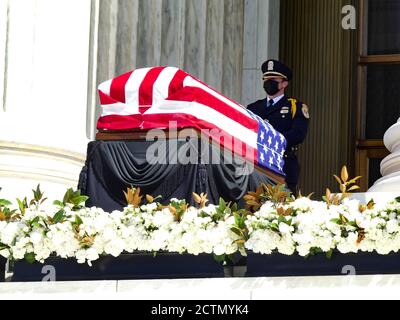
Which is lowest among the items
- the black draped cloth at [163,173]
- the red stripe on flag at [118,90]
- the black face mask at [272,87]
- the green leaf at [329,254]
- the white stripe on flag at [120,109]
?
Answer: the green leaf at [329,254]

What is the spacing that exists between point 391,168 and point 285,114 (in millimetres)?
1791

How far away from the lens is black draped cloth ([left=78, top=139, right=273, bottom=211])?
11.1 m

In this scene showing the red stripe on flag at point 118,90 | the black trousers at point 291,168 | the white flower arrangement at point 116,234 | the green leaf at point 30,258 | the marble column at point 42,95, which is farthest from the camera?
the black trousers at point 291,168

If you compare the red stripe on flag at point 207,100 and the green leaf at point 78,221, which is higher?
the red stripe on flag at point 207,100

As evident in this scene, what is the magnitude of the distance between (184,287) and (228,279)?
29cm

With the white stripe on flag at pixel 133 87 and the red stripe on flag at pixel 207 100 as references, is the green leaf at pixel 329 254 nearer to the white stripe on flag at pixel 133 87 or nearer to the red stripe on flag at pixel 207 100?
the red stripe on flag at pixel 207 100

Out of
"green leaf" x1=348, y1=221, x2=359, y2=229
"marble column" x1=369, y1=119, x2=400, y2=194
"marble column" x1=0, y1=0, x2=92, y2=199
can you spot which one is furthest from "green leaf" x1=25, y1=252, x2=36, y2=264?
"marble column" x1=369, y1=119, x2=400, y2=194

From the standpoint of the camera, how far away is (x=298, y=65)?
1722 centimetres

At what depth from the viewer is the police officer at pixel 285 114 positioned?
42.6ft

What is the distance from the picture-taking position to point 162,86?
11.2 meters

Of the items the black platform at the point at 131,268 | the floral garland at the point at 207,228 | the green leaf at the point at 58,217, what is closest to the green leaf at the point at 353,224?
the floral garland at the point at 207,228

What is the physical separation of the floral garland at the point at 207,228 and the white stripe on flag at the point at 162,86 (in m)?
1.41

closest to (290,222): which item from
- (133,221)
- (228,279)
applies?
(228,279)

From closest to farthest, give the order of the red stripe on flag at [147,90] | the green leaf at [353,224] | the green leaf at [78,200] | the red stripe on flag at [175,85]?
the green leaf at [353,224], the green leaf at [78,200], the red stripe on flag at [175,85], the red stripe on flag at [147,90]
